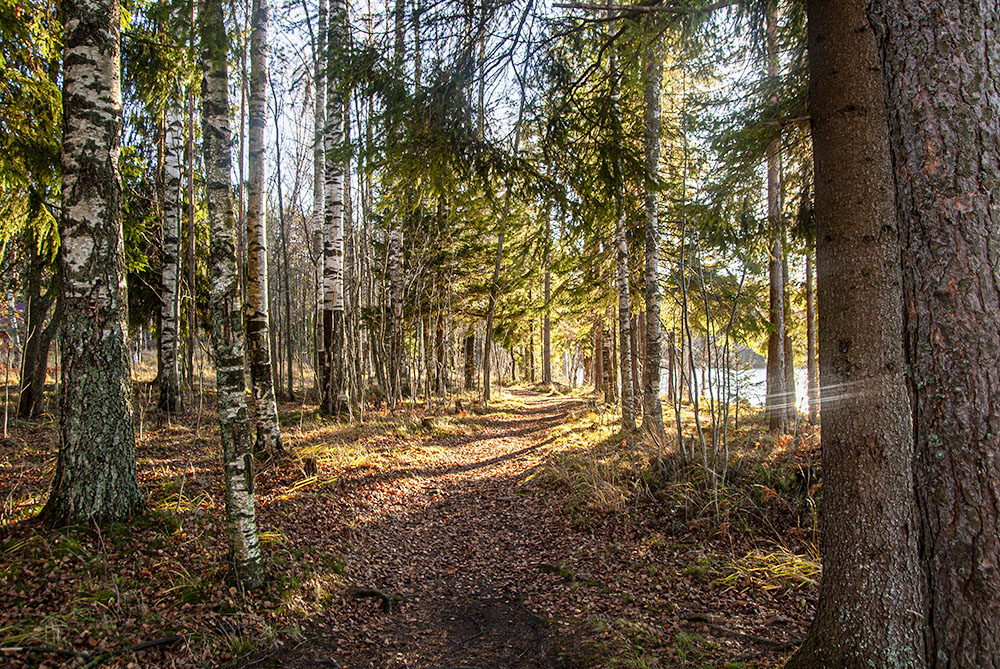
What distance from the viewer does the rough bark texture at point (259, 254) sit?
7480 mm

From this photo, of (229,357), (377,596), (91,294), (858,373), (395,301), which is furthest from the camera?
(395,301)

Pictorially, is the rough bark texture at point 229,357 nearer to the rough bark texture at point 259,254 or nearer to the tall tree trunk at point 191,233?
the tall tree trunk at point 191,233

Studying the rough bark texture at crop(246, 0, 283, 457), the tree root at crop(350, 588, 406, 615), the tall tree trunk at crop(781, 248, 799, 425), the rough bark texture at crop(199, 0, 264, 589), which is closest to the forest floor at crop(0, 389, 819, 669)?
the tree root at crop(350, 588, 406, 615)

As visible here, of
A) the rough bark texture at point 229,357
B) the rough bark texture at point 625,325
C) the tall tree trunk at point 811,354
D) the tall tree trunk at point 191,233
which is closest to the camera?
the rough bark texture at point 229,357

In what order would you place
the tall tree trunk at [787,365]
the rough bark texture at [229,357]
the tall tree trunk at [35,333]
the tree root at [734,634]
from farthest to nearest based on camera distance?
the tall tree trunk at [787,365] < the tall tree trunk at [35,333] < the rough bark texture at [229,357] < the tree root at [734,634]

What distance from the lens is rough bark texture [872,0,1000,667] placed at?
1988 mm

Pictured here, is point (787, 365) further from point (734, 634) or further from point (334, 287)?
point (334, 287)

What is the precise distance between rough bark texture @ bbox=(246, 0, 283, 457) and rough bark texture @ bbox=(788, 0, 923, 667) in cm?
728

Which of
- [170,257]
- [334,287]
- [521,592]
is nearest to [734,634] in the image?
[521,592]

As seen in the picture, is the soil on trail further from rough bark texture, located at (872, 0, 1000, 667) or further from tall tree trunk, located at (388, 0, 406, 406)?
tall tree trunk, located at (388, 0, 406, 406)

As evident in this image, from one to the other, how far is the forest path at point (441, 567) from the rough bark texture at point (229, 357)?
2.99 feet

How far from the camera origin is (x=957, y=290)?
2.00 m

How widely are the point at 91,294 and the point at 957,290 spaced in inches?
249

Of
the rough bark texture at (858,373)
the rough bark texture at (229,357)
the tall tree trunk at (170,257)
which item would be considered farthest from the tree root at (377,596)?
the tall tree trunk at (170,257)
